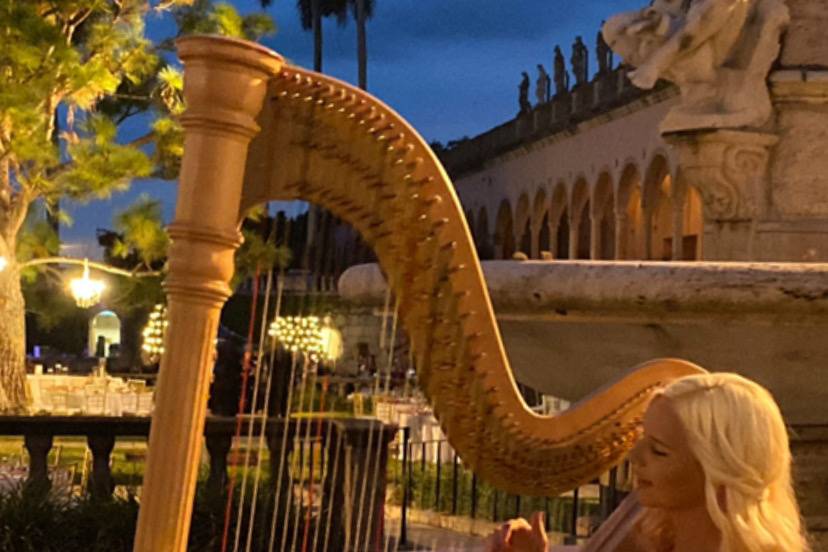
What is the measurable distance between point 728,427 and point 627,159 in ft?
84.0

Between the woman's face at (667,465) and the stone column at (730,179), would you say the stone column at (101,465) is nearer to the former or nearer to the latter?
the stone column at (730,179)

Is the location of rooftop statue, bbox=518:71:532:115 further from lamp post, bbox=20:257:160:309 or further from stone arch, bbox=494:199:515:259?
lamp post, bbox=20:257:160:309

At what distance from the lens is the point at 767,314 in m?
2.97

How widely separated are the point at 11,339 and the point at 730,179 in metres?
10.7

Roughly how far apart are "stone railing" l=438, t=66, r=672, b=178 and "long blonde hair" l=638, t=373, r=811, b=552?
68.7ft

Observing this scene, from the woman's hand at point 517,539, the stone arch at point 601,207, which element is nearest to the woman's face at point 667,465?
the woman's hand at point 517,539

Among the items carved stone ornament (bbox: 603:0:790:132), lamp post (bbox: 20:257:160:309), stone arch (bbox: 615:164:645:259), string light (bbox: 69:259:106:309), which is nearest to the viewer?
carved stone ornament (bbox: 603:0:790:132)

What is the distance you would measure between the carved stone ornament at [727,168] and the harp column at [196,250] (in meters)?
2.97

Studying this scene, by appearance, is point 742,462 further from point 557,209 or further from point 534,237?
point 534,237

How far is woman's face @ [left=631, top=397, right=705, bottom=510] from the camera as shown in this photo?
70.1 inches

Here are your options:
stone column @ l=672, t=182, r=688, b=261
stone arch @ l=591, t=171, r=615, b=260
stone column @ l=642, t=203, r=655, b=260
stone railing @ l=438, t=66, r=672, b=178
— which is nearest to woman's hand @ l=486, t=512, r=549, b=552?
stone column @ l=672, t=182, r=688, b=261

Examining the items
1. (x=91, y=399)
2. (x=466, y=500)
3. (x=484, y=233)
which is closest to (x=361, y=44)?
(x=484, y=233)

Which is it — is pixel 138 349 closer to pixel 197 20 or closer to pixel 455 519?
pixel 197 20

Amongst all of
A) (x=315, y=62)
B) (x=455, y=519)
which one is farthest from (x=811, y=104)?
(x=315, y=62)
